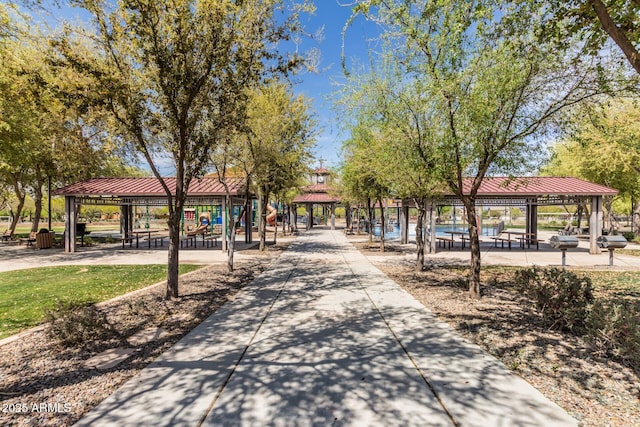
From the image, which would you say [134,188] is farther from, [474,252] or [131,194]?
[474,252]

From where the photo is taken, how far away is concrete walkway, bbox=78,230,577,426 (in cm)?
306

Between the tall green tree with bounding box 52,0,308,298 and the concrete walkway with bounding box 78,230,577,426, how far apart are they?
3.55 meters

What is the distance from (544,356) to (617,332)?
0.93m

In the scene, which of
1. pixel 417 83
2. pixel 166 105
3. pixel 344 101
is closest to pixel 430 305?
pixel 417 83

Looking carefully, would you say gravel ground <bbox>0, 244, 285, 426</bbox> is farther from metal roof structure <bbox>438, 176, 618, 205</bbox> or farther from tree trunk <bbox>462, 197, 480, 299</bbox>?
metal roof structure <bbox>438, 176, 618, 205</bbox>

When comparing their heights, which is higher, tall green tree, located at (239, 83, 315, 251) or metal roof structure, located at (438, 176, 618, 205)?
tall green tree, located at (239, 83, 315, 251)

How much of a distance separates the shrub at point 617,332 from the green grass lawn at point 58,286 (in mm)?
8391

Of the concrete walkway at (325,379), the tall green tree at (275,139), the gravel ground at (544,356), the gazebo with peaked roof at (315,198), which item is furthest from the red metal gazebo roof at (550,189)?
the gazebo with peaked roof at (315,198)

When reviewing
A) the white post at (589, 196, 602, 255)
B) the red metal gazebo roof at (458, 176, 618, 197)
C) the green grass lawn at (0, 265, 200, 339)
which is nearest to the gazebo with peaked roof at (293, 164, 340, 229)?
the red metal gazebo roof at (458, 176, 618, 197)

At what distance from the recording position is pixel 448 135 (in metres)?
7.12

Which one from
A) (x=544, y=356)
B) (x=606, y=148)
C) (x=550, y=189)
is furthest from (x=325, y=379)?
(x=606, y=148)

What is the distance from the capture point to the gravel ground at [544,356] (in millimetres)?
3244

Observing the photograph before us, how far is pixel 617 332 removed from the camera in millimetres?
4258

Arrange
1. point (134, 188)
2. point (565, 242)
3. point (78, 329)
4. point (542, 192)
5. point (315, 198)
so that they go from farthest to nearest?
point (315, 198), point (134, 188), point (542, 192), point (565, 242), point (78, 329)
